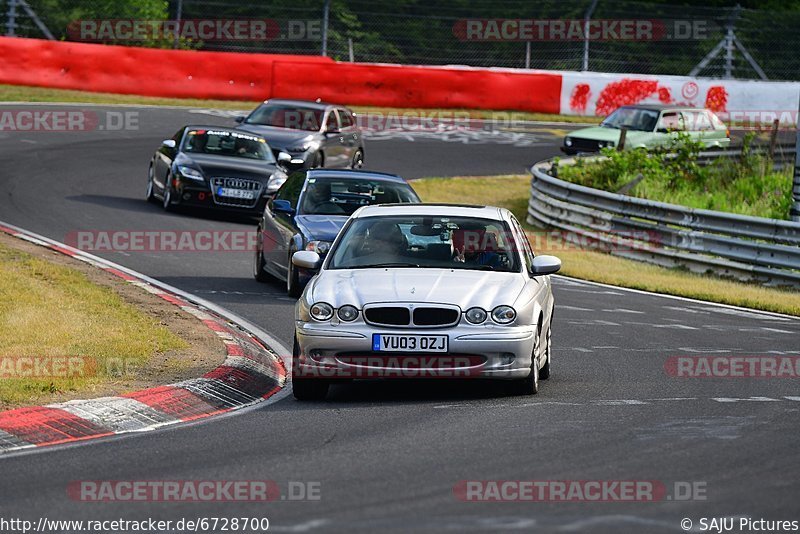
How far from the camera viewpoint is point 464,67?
4106 cm

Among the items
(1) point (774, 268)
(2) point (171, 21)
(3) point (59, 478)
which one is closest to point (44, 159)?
(2) point (171, 21)

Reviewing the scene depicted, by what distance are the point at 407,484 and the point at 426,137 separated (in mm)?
30229

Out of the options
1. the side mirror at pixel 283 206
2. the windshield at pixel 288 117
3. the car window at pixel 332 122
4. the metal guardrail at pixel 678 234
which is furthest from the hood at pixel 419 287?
the car window at pixel 332 122

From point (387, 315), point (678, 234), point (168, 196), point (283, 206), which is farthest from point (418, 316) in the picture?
point (168, 196)

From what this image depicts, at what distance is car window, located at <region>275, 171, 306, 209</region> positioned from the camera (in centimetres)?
1720

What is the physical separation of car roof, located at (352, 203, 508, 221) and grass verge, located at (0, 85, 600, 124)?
971 inches

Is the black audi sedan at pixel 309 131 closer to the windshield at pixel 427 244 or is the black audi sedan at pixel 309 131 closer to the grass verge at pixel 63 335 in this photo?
the grass verge at pixel 63 335

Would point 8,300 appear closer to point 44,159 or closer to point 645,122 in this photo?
point 44,159

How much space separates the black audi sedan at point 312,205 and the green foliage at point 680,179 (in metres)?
9.53

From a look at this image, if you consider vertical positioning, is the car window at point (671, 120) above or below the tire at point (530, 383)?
above

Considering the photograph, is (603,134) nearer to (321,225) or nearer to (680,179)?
(680,179)

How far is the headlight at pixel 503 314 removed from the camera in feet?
34.0

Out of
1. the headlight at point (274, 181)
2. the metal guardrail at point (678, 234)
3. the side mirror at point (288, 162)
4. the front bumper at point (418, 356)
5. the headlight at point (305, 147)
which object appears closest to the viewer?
the front bumper at point (418, 356)

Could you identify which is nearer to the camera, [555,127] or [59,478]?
[59,478]
